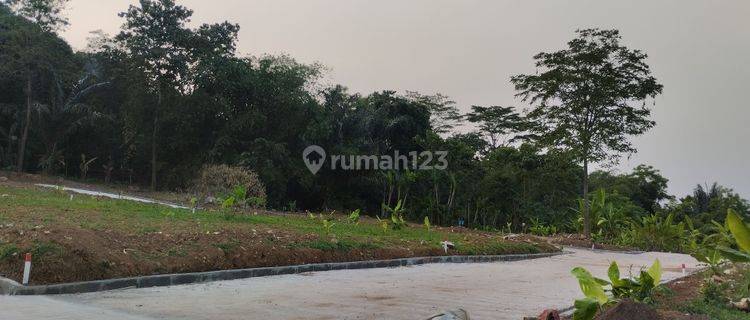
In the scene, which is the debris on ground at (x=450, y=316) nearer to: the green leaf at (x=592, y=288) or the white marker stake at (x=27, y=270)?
the green leaf at (x=592, y=288)

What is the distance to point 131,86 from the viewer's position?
123 feet

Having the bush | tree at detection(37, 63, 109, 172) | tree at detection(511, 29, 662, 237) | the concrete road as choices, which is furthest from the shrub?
tree at detection(37, 63, 109, 172)

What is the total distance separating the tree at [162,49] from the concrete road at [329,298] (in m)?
28.2

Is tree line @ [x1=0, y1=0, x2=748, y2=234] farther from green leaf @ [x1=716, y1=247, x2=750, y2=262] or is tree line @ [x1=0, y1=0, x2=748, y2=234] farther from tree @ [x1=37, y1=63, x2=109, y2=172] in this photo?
green leaf @ [x1=716, y1=247, x2=750, y2=262]

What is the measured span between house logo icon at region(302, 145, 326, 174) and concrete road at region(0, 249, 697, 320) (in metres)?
21.7

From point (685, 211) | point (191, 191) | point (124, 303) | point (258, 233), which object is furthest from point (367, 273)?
point (685, 211)

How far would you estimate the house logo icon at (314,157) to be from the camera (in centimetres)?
3378

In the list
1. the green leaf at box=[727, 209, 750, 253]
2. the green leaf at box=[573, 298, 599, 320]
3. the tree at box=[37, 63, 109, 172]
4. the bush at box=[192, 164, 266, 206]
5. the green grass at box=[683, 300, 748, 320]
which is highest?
the tree at box=[37, 63, 109, 172]

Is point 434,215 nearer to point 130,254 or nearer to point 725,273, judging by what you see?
point 725,273

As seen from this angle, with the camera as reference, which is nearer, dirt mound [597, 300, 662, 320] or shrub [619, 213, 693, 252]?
dirt mound [597, 300, 662, 320]

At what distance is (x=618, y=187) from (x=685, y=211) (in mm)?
6381

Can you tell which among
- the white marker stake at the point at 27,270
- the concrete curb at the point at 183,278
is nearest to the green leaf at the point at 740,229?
the concrete curb at the point at 183,278

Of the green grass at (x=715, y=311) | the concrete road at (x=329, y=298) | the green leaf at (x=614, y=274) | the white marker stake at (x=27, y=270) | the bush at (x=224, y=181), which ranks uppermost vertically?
the bush at (x=224, y=181)

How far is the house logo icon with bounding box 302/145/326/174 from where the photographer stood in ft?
111
